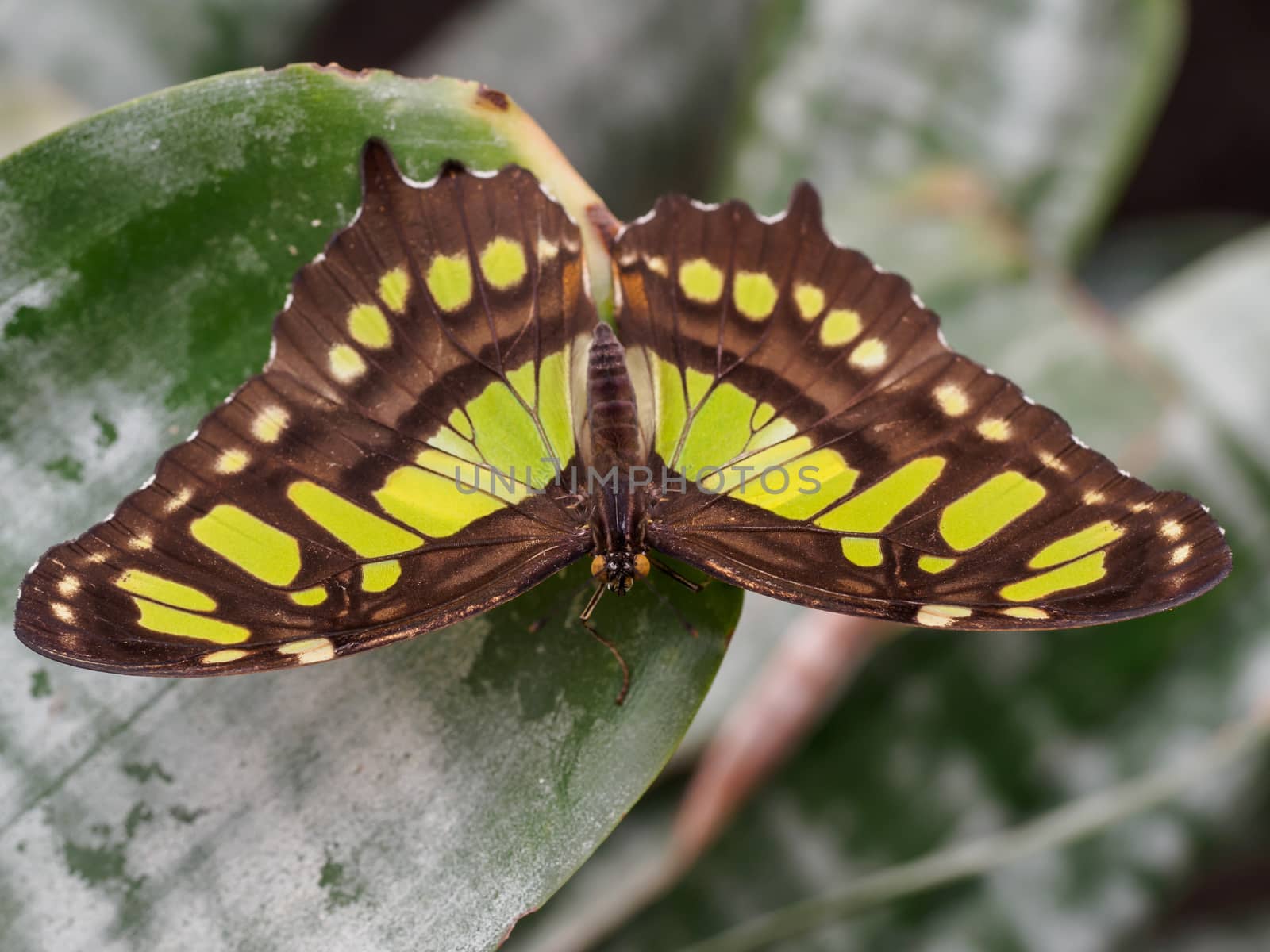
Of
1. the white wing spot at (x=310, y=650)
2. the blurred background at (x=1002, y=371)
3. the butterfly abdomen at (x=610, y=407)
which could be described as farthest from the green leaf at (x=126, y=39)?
the white wing spot at (x=310, y=650)

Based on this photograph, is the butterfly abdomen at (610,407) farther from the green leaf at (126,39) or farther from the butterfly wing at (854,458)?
the green leaf at (126,39)

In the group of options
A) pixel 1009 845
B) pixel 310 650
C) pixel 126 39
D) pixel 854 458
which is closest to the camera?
pixel 310 650

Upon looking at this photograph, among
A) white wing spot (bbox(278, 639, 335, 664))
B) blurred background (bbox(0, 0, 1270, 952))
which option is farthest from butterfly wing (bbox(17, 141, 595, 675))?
blurred background (bbox(0, 0, 1270, 952))

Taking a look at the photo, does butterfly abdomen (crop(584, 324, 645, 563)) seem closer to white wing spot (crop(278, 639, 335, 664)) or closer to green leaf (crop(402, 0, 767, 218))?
white wing spot (crop(278, 639, 335, 664))

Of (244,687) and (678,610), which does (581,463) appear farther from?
(244,687)

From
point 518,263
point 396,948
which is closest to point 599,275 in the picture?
point 518,263

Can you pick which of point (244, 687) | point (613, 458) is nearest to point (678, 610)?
point (613, 458)

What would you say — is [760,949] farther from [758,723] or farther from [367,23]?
[367,23]
